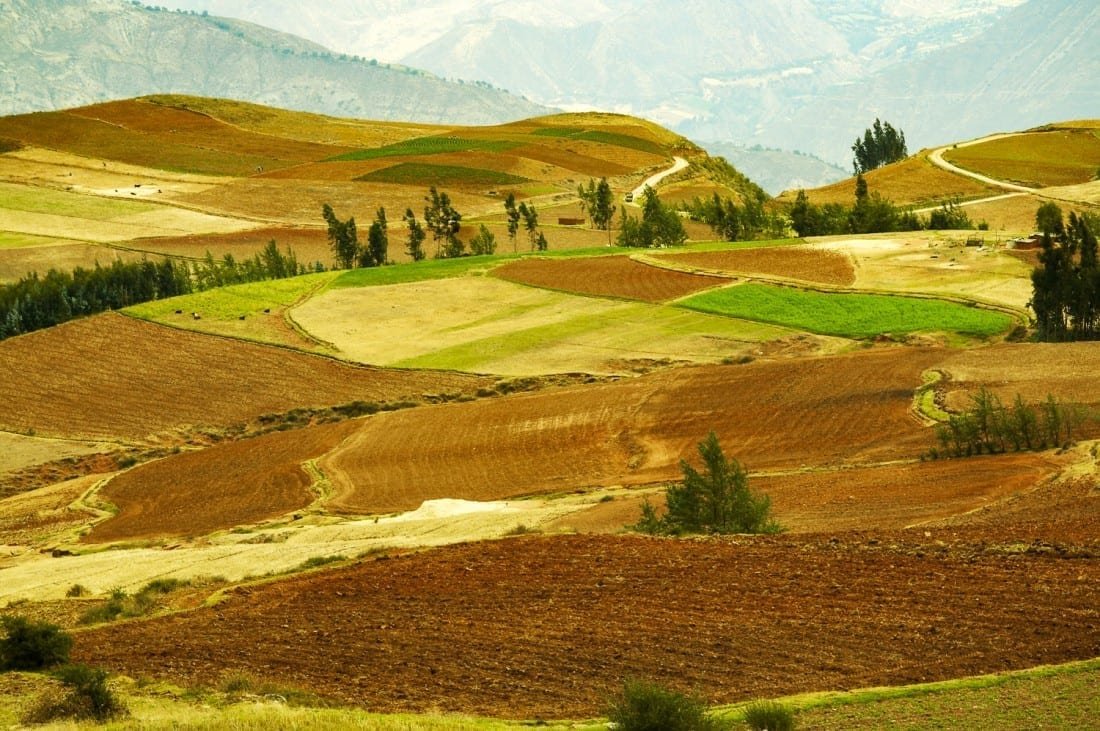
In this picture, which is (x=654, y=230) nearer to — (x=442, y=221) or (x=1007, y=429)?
(x=442, y=221)

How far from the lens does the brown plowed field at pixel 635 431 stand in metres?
58.1

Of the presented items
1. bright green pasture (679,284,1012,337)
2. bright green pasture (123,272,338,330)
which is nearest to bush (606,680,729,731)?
bright green pasture (679,284,1012,337)

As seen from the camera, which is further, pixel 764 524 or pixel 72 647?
pixel 764 524

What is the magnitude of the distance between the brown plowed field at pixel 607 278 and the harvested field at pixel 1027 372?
31675mm

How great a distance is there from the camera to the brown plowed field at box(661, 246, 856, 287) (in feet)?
327

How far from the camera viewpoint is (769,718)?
22516mm

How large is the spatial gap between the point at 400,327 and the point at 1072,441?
56092mm

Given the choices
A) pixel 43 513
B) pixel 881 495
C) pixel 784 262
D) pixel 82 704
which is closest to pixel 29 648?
pixel 82 704

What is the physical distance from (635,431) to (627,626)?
118 ft

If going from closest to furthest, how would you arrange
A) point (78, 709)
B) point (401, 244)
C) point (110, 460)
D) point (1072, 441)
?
point (78, 709)
point (1072, 441)
point (110, 460)
point (401, 244)

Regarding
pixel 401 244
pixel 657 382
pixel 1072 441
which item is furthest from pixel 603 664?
pixel 401 244

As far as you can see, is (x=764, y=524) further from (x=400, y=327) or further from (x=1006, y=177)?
(x=1006, y=177)

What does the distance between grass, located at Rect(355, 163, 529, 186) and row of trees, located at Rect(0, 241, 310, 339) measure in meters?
48.8

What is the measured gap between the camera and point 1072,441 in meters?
49.5
